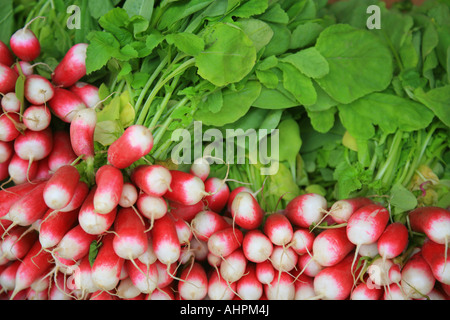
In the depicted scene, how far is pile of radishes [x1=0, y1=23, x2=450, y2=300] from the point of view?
0.95m

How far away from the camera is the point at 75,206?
3.17 feet

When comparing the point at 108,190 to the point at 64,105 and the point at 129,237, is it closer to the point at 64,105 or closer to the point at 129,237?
the point at 129,237

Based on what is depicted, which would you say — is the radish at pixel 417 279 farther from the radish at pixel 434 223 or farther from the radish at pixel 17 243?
the radish at pixel 17 243

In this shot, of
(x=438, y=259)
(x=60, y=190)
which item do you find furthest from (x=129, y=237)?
(x=438, y=259)

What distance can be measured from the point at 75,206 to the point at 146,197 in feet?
0.60

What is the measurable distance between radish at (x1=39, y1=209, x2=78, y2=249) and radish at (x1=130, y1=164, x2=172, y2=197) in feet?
0.74

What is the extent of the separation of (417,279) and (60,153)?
1070mm

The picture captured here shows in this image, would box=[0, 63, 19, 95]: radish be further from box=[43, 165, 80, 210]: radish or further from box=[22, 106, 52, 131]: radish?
box=[43, 165, 80, 210]: radish

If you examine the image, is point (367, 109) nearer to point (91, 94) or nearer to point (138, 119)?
point (138, 119)

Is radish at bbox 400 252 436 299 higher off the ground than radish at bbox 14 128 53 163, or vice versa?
radish at bbox 14 128 53 163

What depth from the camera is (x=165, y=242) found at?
3.18 feet

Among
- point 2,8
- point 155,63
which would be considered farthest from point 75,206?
point 2,8

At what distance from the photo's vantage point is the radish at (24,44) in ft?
3.62

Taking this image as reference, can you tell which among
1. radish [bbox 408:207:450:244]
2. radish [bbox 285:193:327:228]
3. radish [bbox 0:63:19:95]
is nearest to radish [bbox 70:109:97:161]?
radish [bbox 0:63:19:95]
